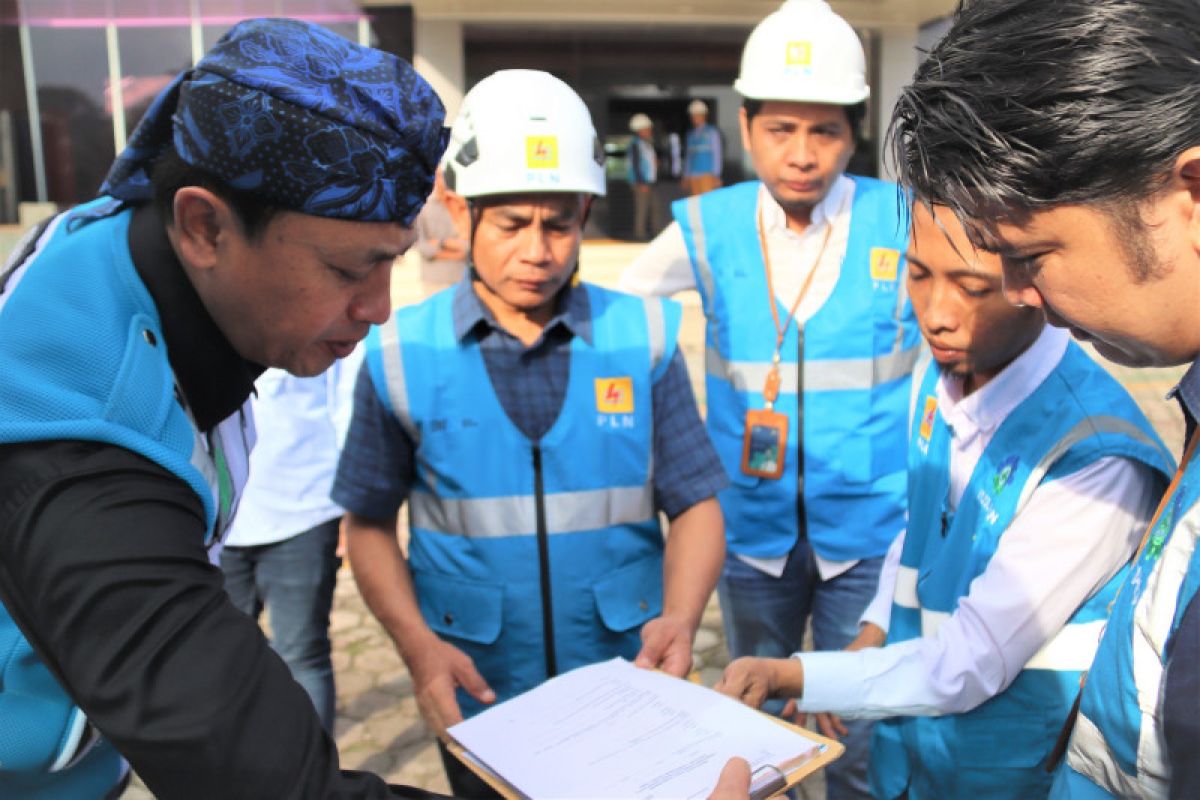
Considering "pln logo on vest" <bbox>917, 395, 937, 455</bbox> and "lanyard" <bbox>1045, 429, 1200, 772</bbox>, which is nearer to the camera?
"lanyard" <bbox>1045, 429, 1200, 772</bbox>

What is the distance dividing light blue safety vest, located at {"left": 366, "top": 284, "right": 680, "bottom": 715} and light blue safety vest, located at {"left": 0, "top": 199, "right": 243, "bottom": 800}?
2.71 ft

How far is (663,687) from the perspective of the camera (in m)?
1.76

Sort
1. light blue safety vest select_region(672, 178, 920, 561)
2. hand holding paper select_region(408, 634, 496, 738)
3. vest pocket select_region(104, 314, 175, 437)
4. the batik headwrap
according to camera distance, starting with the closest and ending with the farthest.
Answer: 1. vest pocket select_region(104, 314, 175, 437)
2. the batik headwrap
3. hand holding paper select_region(408, 634, 496, 738)
4. light blue safety vest select_region(672, 178, 920, 561)

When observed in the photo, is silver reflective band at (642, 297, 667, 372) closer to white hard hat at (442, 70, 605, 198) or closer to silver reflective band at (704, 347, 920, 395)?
white hard hat at (442, 70, 605, 198)

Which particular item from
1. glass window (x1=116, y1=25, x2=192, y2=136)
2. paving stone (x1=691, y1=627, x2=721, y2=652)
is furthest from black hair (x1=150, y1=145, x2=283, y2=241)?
glass window (x1=116, y1=25, x2=192, y2=136)

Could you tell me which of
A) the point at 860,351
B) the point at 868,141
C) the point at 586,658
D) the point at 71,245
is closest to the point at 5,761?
the point at 71,245

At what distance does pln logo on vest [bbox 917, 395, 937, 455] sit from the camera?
6.73ft

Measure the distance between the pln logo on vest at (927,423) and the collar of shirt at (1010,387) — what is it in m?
0.14

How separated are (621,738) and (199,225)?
37.6 inches

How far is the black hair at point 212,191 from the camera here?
4.23 feet

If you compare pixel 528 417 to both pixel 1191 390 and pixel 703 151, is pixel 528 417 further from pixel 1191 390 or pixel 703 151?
pixel 703 151

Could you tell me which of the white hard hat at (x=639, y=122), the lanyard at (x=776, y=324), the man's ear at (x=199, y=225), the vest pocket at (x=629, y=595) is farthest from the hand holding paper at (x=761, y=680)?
the white hard hat at (x=639, y=122)

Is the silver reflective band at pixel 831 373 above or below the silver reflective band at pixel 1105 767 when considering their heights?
above

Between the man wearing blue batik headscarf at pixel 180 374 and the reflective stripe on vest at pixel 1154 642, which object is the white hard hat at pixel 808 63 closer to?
the man wearing blue batik headscarf at pixel 180 374
